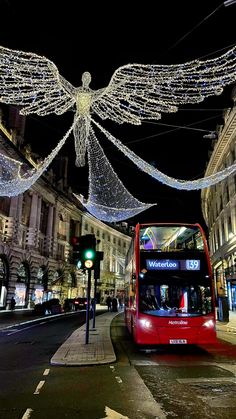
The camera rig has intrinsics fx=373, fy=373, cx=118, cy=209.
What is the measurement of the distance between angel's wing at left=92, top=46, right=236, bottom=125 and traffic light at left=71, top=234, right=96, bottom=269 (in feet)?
16.0

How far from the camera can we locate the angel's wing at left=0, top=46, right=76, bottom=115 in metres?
9.42

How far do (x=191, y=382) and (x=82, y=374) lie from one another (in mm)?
2455

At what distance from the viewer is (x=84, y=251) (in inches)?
531

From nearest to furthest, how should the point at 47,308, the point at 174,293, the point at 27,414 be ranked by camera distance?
the point at 27,414 < the point at 174,293 < the point at 47,308

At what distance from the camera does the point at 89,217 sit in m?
71.4

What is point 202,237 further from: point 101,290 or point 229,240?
point 101,290

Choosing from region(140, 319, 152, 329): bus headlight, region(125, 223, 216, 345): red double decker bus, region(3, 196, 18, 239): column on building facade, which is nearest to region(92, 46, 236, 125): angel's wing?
region(125, 223, 216, 345): red double decker bus

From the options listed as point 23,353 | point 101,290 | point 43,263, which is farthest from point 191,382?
point 101,290

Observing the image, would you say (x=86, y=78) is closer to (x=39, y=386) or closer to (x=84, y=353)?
(x=39, y=386)

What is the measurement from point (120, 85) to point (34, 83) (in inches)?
93.0

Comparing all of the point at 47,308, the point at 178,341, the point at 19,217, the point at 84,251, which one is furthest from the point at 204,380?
the point at 19,217

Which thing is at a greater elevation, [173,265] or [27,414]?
[173,265]

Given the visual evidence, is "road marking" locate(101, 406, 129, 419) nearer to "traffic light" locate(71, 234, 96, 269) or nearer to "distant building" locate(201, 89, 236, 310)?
"traffic light" locate(71, 234, 96, 269)

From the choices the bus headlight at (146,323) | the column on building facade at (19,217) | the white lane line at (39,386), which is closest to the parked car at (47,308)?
the column on building facade at (19,217)
